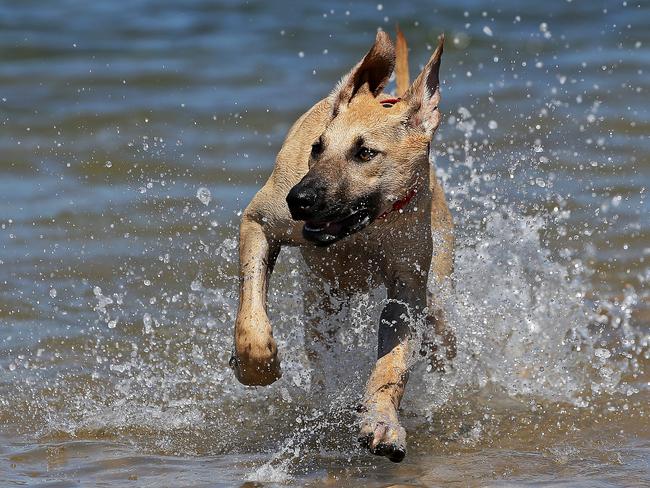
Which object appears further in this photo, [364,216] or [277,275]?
[277,275]

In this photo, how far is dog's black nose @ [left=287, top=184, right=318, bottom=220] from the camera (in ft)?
14.2

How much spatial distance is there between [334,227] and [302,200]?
209mm

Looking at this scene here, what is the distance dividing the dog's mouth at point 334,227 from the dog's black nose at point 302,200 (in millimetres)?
79

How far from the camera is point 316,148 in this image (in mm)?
4676

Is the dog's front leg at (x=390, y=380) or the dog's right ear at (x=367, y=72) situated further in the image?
the dog's right ear at (x=367, y=72)

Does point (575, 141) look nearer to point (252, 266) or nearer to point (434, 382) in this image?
point (434, 382)

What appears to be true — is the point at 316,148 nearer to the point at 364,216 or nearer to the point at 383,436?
the point at 364,216

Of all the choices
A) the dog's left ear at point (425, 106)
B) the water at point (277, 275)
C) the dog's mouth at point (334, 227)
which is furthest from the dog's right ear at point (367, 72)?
the water at point (277, 275)

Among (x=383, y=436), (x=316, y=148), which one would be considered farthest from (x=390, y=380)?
(x=316, y=148)

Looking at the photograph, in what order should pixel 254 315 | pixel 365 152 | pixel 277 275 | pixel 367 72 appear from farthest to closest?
pixel 277 275, pixel 367 72, pixel 254 315, pixel 365 152

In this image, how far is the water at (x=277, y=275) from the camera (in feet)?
16.1

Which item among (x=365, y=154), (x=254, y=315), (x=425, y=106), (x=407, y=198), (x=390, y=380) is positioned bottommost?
(x=390, y=380)

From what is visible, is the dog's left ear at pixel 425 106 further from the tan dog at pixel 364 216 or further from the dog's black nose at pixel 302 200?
the dog's black nose at pixel 302 200

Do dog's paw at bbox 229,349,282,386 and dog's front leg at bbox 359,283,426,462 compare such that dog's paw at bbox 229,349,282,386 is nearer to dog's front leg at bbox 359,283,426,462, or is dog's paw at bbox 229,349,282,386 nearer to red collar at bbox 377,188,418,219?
dog's front leg at bbox 359,283,426,462
